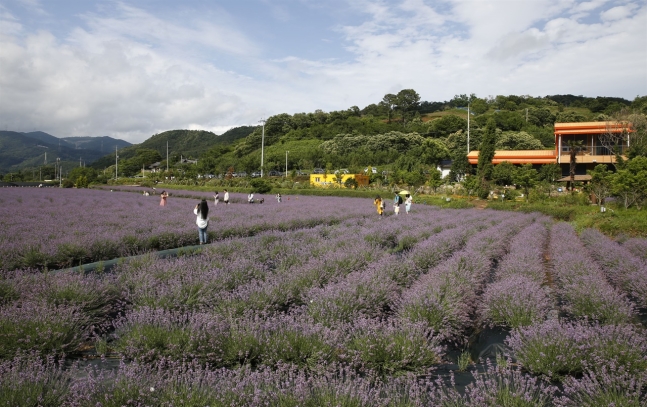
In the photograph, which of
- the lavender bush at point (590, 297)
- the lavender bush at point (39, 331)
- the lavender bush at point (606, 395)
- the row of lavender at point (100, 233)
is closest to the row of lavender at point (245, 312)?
the lavender bush at point (39, 331)

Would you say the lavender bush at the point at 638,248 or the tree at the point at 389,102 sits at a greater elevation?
the tree at the point at 389,102

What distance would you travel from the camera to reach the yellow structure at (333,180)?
1742 inches

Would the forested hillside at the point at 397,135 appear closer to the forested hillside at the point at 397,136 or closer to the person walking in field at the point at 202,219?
the forested hillside at the point at 397,136

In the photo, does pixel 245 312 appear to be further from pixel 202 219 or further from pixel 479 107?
pixel 479 107

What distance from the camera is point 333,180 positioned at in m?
47.8

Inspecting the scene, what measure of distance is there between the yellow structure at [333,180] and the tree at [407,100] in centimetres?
6190

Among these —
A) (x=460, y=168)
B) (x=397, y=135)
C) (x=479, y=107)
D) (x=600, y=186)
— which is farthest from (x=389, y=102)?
(x=600, y=186)

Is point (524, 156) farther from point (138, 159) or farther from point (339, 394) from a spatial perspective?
point (138, 159)

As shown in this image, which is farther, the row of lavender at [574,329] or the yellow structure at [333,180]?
the yellow structure at [333,180]

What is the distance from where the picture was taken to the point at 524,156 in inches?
1842

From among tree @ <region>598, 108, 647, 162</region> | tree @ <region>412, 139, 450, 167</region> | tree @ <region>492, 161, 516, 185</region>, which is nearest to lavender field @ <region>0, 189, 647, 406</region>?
tree @ <region>598, 108, 647, 162</region>

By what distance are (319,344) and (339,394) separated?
3.88ft

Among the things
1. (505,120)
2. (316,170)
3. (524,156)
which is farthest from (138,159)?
Result: (524,156)

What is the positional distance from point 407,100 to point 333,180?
220ft
